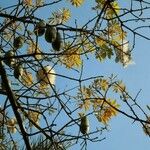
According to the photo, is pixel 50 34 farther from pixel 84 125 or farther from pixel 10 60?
pixel 84 125

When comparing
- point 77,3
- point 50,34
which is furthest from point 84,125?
point 77,3

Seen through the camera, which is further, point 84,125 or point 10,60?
point 10,60

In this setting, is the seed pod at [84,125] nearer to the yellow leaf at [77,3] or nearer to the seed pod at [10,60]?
the seed pod at [10,60]

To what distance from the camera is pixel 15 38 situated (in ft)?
13.8

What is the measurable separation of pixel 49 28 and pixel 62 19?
849mm

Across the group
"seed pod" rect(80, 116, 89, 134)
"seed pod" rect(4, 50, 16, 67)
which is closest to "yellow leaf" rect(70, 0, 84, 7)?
"seed pod" rect(4, 50, 16, 67)

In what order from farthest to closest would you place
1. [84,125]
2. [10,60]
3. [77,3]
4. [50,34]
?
1. [77,3]
2. [10,60]
3. [84,125]
4. [50,34]

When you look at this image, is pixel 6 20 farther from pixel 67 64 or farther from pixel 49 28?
pixel 49 28

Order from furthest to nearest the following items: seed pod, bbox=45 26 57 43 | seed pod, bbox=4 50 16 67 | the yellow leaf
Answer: the yellow leaf → seed pod, bbox=4 50 16 67 → seed pod, bbox=45 26 57 43

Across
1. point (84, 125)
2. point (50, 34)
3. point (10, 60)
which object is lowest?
point (84, 125)

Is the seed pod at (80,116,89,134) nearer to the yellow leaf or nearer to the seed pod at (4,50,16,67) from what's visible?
the seed pod at (4,50,16,67)

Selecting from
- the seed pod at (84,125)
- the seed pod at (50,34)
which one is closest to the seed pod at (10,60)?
the seed pod at (50,34)

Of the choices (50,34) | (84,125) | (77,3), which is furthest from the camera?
(77,3)

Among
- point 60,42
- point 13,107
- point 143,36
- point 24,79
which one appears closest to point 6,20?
point 24,79
